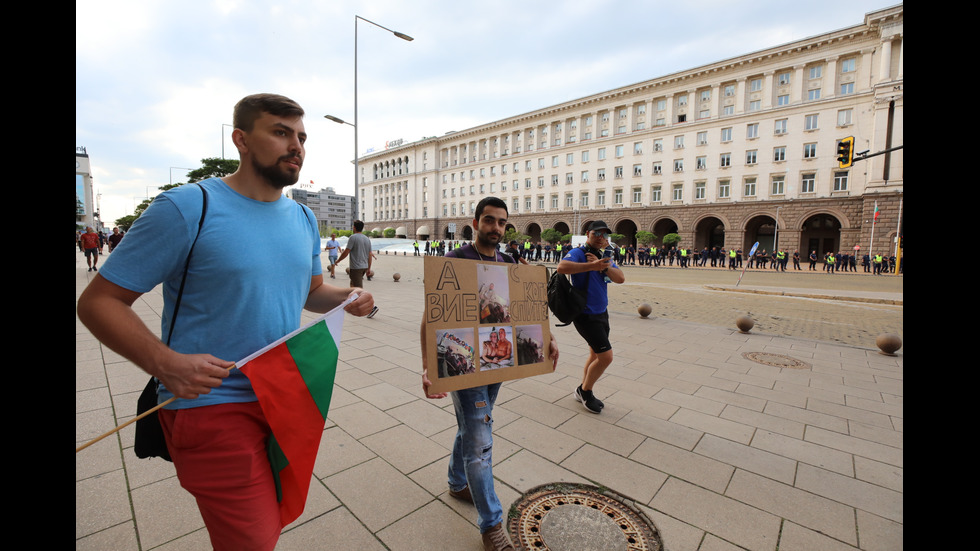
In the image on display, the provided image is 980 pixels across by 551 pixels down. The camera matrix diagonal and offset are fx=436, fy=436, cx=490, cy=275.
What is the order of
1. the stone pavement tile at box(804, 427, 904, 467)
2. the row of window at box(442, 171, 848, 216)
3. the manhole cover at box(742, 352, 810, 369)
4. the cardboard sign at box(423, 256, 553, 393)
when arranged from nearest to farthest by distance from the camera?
the cardboard sign at box(423, 256, 553, 393)
the stone pavement tile at box(804, 427, 904, 467)
the manhole cover at box(742, 352, 810, 369)
the row of window at box(442, 171, 848, 216)

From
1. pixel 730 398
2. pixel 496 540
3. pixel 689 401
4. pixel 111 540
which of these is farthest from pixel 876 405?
pixel 111 540

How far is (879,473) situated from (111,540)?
198 inches

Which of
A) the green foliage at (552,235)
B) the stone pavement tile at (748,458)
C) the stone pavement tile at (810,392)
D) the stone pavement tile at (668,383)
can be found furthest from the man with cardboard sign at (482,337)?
the green foliage at (552,235)

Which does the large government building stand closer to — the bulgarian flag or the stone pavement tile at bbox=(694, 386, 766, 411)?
the stone pavement tile at bbox=(694, 386, 766, 411)

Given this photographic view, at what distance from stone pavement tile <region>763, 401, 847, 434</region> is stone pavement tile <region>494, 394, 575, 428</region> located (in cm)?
211

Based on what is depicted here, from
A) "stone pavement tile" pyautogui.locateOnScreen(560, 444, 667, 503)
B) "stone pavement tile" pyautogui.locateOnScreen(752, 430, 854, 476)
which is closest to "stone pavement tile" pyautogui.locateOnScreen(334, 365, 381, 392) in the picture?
"stone pavement tile" pyautogui.locateOnScreen(560, 444, 667, 503)

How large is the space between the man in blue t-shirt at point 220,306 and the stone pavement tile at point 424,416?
7.25 ft

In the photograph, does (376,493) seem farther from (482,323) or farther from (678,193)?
(678,193)

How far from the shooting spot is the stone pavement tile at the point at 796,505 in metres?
2.63

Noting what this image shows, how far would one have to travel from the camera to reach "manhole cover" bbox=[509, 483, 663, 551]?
2453mm

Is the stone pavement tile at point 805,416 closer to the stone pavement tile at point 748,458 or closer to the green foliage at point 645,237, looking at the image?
the stone pavement tile at point 748,458

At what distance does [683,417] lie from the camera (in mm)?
4223
